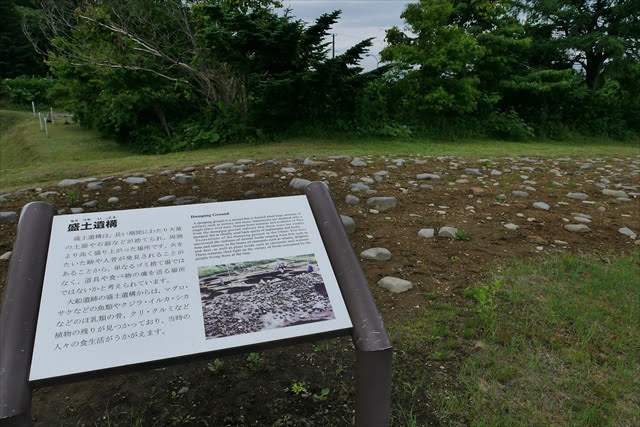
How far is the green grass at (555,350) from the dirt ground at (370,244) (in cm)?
16

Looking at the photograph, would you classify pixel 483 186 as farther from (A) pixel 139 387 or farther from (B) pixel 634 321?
(A) pixel 139 387

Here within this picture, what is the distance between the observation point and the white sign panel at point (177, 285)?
62.4 inches

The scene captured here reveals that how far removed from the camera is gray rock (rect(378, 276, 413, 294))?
123 inches

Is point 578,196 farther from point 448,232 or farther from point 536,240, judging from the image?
point 448,232

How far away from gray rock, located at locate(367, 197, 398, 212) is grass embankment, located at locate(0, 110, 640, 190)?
3080mm

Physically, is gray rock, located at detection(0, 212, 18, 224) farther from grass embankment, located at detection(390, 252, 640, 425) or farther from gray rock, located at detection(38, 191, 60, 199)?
grass embankment, located at detection(390, 252, 640, 425)

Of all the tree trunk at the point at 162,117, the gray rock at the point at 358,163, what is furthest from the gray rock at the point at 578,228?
the tree trunk at the point at 162,117

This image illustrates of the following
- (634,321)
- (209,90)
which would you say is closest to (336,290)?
(634,321)

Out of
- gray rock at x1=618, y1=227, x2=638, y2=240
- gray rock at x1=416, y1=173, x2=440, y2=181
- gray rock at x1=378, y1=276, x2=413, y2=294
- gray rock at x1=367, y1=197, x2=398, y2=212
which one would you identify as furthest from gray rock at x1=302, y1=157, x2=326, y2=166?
gray rock at x1=618, y1=227, x2=638, y2=240

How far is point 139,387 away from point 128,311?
944 millimetres

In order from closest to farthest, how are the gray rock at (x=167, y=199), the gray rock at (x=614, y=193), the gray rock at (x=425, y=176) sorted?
the gray rock at (x=167, y=199), the gray rock at (x=614, y=193), the gray rock at (x=425, y=176)

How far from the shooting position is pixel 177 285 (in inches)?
69.4

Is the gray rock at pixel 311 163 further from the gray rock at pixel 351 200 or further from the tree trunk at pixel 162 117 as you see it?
the tree trunk at pixel 162 117

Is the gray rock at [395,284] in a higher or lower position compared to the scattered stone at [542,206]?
lower
